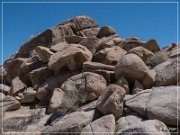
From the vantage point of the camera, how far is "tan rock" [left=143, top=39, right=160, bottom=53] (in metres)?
17.1

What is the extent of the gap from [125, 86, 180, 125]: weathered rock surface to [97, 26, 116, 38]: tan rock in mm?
9464

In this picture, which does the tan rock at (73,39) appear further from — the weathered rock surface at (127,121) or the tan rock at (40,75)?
the weathered rock surface at (127,121)

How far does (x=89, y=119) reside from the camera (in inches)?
414

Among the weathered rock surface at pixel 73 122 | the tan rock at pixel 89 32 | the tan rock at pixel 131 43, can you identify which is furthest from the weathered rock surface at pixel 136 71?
the tan rock at pixel 89 32

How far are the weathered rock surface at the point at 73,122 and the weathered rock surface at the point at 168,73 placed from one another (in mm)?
2909

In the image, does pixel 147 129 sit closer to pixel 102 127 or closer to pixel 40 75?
pixel 102 127

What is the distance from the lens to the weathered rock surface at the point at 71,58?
14812 mm

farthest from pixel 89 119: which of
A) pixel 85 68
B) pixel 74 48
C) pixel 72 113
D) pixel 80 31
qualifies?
pixel 80 31

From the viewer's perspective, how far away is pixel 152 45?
56.4 ft

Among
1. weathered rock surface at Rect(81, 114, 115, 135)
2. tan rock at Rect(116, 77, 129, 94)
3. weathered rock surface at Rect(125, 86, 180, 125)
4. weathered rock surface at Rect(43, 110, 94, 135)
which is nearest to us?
weathered rock surface at Rect(125, 86, 180, 125)

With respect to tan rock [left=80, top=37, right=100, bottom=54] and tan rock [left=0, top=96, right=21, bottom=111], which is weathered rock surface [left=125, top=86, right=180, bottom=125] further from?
tan rock [left=0, top=96, right=21, bottom=111]

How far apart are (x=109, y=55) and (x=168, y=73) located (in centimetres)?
397

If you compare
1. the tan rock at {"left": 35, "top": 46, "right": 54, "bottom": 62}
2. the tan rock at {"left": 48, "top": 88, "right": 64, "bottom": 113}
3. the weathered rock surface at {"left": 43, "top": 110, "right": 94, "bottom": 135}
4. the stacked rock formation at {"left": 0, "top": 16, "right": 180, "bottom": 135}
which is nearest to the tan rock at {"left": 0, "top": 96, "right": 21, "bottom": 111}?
the stacked rock formation at {"left": 0, "top": 16, "right": 180, "bottom": 135}

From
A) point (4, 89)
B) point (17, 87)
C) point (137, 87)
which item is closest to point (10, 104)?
point (17, 87)
